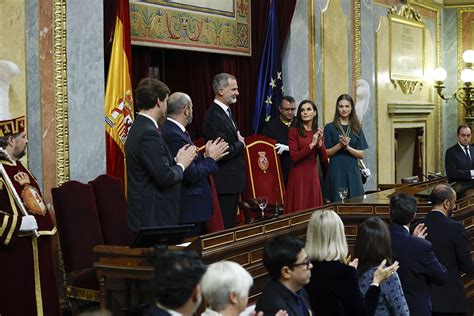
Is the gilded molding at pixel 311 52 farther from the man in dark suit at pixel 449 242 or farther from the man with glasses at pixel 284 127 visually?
the man in dark suit at pixel 449 242

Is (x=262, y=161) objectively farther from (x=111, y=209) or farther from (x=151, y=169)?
(x=151, y=169)

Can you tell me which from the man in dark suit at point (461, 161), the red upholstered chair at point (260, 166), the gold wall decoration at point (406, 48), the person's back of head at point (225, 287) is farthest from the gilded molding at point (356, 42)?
the person's back of head at point (225, 287)

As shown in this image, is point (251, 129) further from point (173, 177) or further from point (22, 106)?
point (173, 177)

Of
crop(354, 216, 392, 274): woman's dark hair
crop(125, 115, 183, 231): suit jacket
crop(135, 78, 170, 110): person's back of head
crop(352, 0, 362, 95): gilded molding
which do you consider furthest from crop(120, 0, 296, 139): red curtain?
crop(354, 216, 392, 274): woman's dark hair

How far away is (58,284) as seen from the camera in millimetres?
6137

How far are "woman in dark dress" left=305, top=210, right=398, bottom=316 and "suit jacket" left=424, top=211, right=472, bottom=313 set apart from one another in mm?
1398

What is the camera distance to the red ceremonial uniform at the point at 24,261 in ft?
17.0

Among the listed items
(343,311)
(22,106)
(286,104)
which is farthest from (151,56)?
(343,311)

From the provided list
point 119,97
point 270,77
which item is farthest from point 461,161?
point 119,97

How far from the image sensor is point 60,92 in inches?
246

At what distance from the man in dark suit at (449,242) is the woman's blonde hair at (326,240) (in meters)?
1.47

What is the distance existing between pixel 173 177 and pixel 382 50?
24.3ft

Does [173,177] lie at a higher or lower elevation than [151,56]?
lower

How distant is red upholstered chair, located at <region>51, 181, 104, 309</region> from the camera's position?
562cm
